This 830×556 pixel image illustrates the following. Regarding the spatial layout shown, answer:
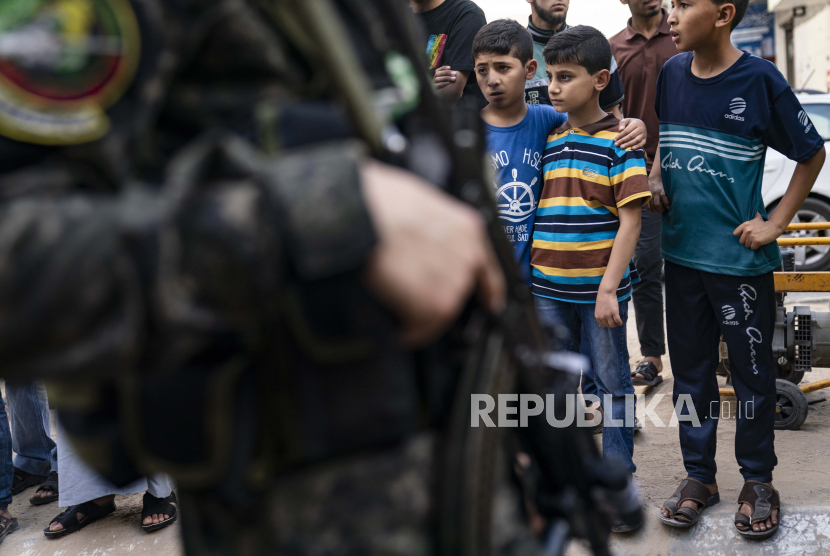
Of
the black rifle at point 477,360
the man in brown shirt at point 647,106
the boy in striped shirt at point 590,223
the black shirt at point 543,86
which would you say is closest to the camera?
the black rifle at point 477,360

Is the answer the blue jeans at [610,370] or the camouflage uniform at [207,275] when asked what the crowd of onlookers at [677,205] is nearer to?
the blue jeans at [610,370]

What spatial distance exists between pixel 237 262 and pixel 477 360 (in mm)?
410

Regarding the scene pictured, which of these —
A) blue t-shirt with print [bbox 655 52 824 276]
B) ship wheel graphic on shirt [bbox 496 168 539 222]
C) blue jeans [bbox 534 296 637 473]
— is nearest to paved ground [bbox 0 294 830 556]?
blue jeans [bbox 534 296 637 473]

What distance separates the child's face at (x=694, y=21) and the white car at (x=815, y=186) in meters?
4.89

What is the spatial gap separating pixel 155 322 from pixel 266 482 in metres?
0.24

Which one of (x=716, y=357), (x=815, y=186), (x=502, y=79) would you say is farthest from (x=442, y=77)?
(x=815, y=186)

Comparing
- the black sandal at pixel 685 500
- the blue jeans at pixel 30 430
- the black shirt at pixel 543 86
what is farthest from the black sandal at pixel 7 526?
the black shirt at pixel 543 86

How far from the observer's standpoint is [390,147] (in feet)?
2.66

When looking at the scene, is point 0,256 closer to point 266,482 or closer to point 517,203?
point 266,482

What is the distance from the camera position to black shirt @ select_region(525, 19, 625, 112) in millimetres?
3357

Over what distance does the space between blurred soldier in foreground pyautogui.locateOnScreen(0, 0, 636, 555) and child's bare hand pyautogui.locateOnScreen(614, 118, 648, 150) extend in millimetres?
1955

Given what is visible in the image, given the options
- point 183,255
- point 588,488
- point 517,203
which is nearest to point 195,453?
point 183,255

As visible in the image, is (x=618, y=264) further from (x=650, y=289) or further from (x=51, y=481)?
(x=51, y=481)

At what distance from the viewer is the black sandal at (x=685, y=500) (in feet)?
8.38
